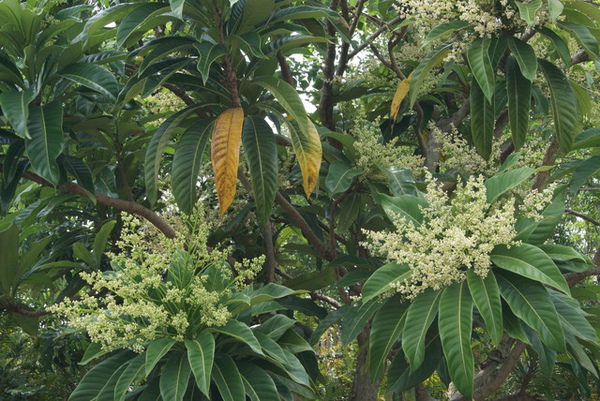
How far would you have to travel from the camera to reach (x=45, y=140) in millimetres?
2385

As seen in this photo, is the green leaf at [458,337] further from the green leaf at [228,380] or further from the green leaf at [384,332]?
the green leaf at [228,380]

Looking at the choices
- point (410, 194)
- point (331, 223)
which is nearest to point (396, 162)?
point (410, 194)

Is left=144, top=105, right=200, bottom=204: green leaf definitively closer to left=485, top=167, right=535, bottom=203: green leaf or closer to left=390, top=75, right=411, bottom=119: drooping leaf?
left=390, top=75, right=411, bottom=119: drooping leaf

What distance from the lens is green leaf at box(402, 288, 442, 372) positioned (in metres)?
2.12

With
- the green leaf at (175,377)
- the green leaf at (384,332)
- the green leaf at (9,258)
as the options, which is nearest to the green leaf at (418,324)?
the green leaf at (384,332)

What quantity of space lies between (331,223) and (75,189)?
1.11 m

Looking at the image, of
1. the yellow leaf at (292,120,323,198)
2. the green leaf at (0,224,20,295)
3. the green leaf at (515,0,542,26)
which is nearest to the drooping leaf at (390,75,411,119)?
the yellow leaf at (292,120,323,198)

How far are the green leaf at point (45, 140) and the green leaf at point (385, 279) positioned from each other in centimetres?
107

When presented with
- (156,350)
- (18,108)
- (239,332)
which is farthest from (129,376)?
(18,108)

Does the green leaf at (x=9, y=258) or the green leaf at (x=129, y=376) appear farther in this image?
the green leaf at (x=9, y=258)

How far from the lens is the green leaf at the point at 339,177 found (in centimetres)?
268

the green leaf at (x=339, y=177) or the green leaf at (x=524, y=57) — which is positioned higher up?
the green leaf at (x=524, y=57)

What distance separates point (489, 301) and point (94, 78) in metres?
1.55

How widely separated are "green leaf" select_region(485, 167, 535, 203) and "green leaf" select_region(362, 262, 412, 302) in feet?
1.29
